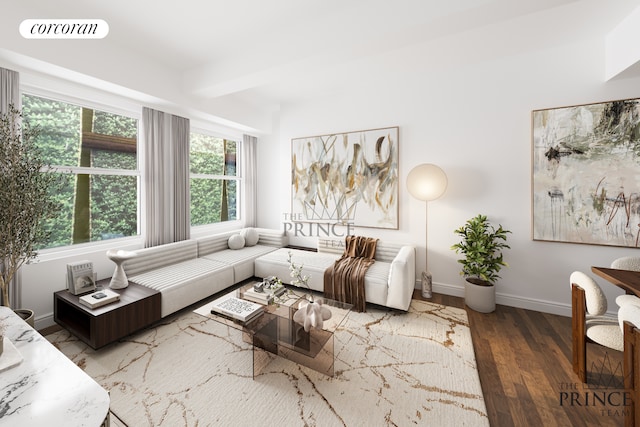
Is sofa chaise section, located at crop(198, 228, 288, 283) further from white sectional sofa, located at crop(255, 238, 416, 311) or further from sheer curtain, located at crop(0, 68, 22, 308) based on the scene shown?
sheer curtain, located at crop(0, 68, 22, 308)

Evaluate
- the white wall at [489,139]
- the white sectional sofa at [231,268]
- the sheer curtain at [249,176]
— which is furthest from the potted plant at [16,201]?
the white wall at [489,139]

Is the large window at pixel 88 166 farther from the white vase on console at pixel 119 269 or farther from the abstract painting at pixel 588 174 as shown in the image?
the abstract painting at pixel 588 174

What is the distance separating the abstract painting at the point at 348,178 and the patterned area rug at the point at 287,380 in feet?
5.57

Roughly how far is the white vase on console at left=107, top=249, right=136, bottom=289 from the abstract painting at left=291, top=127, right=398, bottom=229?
2.44 metres

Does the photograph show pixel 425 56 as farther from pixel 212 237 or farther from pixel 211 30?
pixel 212 237

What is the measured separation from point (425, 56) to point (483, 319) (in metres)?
2.93

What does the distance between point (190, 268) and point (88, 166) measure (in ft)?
5.24

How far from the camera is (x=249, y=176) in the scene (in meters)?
4.80

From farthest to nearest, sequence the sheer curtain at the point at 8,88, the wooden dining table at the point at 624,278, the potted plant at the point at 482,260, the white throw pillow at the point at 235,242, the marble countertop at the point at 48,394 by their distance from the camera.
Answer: the white throw pillow at the point at 235,242 < the potted plant at the point at 482,260 < the sheer curtain at the point at 8,88 < the wooden dining table at the point at 624,278 < the marble countertop at the point at 48,394

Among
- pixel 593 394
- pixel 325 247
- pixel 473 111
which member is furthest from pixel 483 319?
pixel 473 111

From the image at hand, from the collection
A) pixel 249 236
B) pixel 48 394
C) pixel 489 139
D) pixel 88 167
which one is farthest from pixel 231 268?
pixel 489 139

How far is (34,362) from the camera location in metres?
1.04

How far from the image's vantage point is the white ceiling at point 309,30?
1915 millimetres

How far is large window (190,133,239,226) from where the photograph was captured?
13.1 feet
